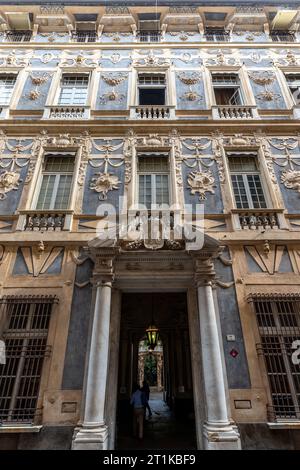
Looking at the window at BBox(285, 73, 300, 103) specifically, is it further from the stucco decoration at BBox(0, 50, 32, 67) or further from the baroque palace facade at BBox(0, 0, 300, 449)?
the stucco decoration at BBox(0, 50, 32, 67)

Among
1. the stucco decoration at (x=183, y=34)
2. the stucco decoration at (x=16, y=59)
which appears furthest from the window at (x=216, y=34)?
the stucco decoration at (x=16, y=59)

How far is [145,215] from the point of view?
7.42m

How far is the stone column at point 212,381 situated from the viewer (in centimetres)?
515

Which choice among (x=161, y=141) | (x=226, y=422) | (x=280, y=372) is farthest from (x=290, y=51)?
(x=226, y=422)

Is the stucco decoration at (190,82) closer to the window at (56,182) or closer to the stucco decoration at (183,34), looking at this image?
the stucco decoration at (183,34)

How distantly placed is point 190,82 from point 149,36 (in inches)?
150

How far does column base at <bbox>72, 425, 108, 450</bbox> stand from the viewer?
16.5ft

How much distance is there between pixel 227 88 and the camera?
35.2ft

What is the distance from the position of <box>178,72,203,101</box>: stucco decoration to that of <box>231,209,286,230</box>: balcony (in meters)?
4.89

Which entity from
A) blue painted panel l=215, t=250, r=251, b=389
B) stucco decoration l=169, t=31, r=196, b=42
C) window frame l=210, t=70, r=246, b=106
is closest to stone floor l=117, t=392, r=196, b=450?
blue painted panel l=215, t=250, r=251, b=389

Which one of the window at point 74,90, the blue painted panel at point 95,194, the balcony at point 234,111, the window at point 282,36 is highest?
the window at point 282,36

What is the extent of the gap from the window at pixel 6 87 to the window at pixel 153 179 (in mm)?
5480

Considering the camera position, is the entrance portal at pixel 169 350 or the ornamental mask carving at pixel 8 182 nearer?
the ornamental mask carving at pixel 8 182

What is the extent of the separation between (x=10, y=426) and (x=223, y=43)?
558 inches
